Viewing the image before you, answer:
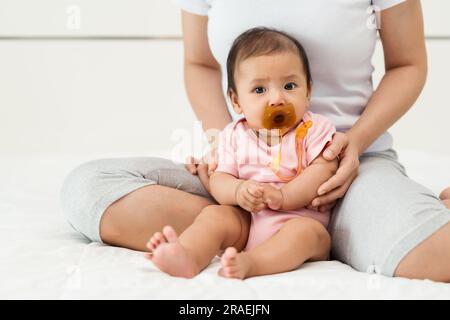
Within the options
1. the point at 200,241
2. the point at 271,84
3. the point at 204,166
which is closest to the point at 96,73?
the point at 204,166

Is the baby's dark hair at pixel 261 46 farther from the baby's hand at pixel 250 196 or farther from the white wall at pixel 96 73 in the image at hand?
the white wall at pixel 96 73

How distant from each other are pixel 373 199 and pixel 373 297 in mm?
208

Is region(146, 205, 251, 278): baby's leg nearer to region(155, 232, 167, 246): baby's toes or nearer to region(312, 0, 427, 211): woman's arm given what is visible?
region(155, 232, 167, 246): baby's toes

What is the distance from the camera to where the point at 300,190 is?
917 mm

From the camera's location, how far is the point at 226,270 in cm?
76

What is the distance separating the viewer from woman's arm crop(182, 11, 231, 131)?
1.17 m

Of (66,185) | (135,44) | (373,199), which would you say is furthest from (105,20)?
(373,199)

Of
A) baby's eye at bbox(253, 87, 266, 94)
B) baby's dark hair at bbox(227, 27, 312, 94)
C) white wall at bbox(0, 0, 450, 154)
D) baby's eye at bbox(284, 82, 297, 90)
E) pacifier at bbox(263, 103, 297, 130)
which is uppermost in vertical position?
baby's dark hair at bbox(227, 27, 312, 94)

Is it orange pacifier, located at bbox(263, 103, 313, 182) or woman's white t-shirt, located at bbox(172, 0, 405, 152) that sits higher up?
woman's white t-shirt, located at bbox(172, 0, 405, 152)

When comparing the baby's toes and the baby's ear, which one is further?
the baby's ear

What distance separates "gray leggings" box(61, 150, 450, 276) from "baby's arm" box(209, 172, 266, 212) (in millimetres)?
82

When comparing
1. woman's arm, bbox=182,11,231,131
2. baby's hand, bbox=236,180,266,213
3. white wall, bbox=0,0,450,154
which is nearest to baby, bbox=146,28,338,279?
baby's hand, bbox=236,180,266,213

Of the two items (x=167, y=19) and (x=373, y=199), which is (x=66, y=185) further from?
(x=167, y=19)

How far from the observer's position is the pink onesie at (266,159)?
93 centimetres
